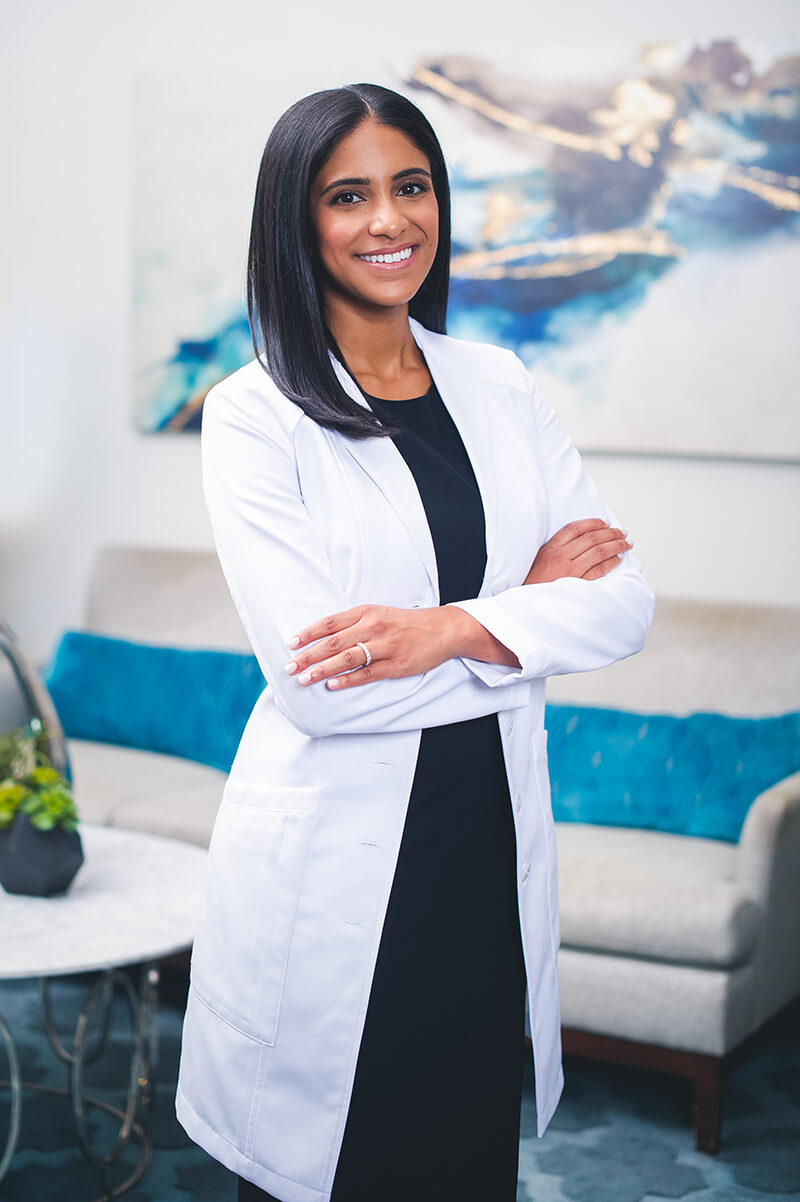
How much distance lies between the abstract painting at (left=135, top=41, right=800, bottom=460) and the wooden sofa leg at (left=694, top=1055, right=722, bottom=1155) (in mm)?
1581

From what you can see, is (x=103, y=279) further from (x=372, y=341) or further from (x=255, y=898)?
(x=255, y=898)

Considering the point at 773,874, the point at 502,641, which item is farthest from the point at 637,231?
the point at 502,641

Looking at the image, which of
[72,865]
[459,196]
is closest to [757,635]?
[459,196]

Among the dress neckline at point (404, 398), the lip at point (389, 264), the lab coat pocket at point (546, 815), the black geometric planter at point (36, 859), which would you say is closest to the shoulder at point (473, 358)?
the dress neckline at point (404, 398)

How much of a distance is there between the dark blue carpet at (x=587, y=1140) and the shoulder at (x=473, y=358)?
149cm

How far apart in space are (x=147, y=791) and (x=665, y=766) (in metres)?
1.29

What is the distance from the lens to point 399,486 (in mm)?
1375

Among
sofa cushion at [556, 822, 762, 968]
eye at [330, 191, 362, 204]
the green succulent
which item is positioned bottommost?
sofa cushion at [556, 822, 762, 968]

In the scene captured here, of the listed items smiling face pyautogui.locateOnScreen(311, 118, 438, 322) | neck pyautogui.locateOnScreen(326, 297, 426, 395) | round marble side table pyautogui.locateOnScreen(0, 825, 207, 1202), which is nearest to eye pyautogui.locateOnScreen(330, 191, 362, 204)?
smiling face pyautogui.locateOnScreen(311, 118, 438, 322)

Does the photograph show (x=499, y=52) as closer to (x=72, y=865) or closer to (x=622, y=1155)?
(x=72, y=865)

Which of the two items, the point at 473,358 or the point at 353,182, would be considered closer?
the point at 353,182

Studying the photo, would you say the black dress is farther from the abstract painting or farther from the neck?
the abstract painting

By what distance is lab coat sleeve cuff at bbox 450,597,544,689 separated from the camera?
4.48 ft

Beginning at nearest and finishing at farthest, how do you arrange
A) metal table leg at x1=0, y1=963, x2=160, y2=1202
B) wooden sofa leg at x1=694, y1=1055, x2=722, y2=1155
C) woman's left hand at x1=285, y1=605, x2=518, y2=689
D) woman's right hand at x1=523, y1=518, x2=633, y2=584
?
woman's left hand at x1=285, y1=605, x2=518, y2=689 → woman's right hand at x1=523, y1=518, x2=633, y2=584 → metal table leg at x1=0, y1=963, x2=160, y2=1202 → wooden sofa leg at x1=694, y1=1055, x2=722, y2=1155
